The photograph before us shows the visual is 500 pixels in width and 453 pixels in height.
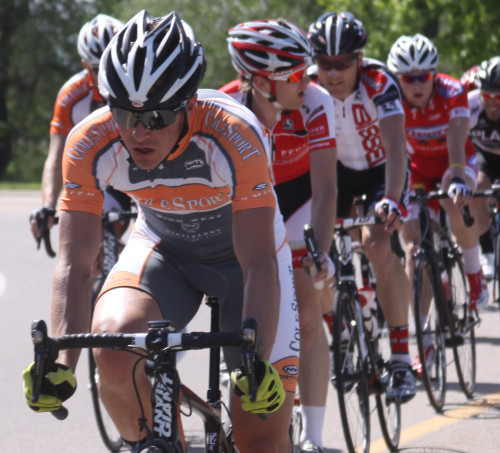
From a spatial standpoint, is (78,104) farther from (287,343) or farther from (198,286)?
(287,343)

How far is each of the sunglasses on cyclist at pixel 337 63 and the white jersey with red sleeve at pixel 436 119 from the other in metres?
1.82

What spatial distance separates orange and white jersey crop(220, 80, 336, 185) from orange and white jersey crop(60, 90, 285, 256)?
1.24 meters

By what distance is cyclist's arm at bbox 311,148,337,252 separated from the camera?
4781 millimetres

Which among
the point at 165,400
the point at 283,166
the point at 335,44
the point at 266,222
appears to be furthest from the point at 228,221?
the point at 335,44

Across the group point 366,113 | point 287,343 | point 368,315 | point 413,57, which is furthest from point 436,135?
point 287,343

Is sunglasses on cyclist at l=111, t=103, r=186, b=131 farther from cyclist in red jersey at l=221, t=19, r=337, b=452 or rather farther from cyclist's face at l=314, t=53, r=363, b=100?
cyclist's face at l=314, t=53, r=363, b=100

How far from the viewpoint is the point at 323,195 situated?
4.83 meters

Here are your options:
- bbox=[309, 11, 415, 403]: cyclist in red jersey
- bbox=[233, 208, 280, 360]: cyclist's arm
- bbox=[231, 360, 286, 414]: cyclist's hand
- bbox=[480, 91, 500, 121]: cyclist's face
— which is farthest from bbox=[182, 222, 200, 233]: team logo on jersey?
bbox=[480, 91, 500, 121]: cyclist's face

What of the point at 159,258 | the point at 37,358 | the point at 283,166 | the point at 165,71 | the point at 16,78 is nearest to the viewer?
the point at 37,358

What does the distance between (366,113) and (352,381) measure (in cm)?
172

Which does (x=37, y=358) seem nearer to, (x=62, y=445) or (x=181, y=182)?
(x=181, y=182)

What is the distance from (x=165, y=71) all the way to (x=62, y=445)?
3011mm

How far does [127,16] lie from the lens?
Answer: 4575 centimetres

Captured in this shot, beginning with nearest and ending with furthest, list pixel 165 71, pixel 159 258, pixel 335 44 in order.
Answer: pixel 165 71
pixel 159 258
pixel 335 44
